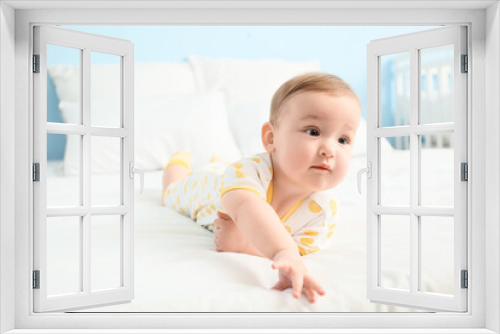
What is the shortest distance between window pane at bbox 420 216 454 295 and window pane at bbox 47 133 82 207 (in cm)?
148

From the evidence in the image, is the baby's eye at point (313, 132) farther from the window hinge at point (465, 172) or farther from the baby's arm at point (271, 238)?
the window hinge at point (465, 172)

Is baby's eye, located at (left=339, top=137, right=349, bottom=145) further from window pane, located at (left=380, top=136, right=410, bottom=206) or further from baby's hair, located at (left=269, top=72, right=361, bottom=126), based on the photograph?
window pane, located at (left=380, top=136, right=410, bottom=206)

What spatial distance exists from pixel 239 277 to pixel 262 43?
3.17 m

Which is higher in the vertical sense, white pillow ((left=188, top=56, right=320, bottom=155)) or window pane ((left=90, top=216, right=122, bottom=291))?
white pillow ((left=188, top=56, right=320, bottom=155))

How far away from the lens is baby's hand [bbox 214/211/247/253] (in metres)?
2.18

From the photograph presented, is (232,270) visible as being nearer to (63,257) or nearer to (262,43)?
(63,257)

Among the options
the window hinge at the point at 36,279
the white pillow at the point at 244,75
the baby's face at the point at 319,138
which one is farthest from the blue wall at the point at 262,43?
the window hinge at the point at 36,279

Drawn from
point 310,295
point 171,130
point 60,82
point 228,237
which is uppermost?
point 60,82

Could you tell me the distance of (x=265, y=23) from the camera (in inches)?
73.2

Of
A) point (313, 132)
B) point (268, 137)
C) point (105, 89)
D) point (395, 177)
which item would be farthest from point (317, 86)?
point (105, 89)

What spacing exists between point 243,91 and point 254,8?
94.9 inches

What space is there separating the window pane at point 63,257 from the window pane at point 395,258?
3.76 ft

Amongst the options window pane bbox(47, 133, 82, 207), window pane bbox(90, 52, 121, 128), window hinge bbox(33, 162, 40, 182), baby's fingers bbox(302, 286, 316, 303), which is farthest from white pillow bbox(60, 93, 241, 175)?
baby's fingers bbox(302, 286, 316, 303)

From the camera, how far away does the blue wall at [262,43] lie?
448cm
